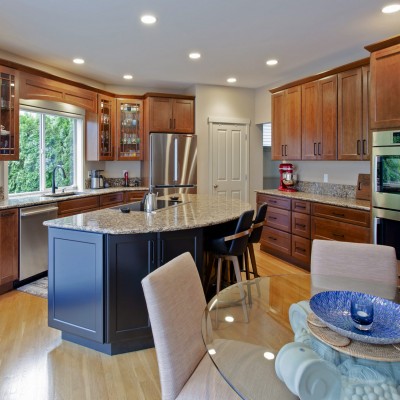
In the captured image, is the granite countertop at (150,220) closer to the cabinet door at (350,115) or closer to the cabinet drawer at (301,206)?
the cabinet drawer at (301,206)

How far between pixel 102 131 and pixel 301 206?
3402 mm

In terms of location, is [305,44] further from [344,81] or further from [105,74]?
[105,74]

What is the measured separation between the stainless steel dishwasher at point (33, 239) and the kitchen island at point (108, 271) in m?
1.50

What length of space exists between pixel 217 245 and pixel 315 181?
2827 mm

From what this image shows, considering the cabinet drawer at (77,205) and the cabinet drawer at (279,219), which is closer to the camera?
the cabinet drawer at (77,205)

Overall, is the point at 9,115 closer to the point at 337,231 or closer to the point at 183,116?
the point at 183,116

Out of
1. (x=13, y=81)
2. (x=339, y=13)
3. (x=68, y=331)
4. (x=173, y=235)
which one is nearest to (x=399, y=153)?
(x=339, y=13)

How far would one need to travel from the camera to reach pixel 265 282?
2258 mm

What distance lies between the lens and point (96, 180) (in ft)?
18.7

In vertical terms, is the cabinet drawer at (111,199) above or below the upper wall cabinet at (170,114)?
below

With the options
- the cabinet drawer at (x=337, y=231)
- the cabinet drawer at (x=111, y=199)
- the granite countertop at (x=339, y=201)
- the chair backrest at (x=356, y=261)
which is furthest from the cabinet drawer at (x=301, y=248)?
the cabinet drawer at (x=111, y=199)

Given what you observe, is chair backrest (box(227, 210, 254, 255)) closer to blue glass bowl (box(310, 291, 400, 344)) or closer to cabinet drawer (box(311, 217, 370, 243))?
blue glass bowl (box(310, 291, 400, 344))

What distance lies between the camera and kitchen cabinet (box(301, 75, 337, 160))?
4.26 metres

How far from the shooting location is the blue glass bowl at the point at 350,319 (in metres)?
1.17
